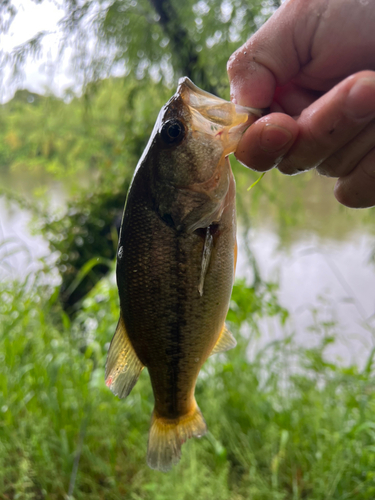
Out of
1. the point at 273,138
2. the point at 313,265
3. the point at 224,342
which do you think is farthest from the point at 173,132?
the point at 313,265

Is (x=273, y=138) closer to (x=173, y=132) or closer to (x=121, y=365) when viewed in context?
(x=173, y=132)

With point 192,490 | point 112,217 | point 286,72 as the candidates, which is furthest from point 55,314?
point 286,72

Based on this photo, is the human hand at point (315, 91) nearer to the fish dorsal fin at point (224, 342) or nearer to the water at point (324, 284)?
the fish dorsal fin at point (224, 342)

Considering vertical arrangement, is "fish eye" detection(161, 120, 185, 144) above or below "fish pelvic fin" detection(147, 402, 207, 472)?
above

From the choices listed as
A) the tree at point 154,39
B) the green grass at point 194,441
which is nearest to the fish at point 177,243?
the green grass at point 194,441

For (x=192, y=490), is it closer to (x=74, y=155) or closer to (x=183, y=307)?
(x=183, y=307)

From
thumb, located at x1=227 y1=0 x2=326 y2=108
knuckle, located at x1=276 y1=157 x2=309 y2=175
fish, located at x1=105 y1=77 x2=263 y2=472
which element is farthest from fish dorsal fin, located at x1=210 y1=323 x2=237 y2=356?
thumb, located at x1=227 y1=0 x2=326 y2=108

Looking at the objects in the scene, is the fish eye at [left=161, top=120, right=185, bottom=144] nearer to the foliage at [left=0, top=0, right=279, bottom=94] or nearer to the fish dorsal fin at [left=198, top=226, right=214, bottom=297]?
the fish dorsal fin at [left=198, top=226, right=214, bottom=297]
